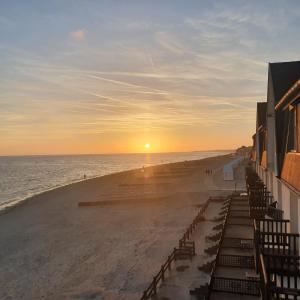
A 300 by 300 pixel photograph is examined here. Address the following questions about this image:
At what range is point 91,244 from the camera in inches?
1085

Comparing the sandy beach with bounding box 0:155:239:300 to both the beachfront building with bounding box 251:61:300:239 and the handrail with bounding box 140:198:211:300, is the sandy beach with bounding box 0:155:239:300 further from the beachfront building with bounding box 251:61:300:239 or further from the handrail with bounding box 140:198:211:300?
the beachfront building with bounding box 251:61:300:239

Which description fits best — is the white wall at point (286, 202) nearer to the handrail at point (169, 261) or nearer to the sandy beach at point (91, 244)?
the handrail at point (169, 261)

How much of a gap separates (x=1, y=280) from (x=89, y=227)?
12.4 meters

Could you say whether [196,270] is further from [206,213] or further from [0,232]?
[0,232]

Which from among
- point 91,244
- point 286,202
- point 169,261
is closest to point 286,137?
point 286,202

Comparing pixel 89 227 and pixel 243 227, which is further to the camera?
pixel 89 227

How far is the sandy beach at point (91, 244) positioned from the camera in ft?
64.3

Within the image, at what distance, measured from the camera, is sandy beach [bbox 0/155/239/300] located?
19594 mm

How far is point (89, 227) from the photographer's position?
33406 millimetres

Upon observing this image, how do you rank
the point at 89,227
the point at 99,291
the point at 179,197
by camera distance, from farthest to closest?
the point at 179,197 → the point at 89,227 → the point at 99,291

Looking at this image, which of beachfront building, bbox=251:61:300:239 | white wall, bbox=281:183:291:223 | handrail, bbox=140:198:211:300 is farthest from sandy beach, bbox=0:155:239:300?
beachfront building, bbox=251:61:300:239

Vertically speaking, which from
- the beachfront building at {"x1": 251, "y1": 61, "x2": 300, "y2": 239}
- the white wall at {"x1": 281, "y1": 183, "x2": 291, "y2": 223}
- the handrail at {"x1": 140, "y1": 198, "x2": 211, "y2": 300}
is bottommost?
the handrail at {"x1": 140, "y1": 198, "x2": 211, "y2": 300}

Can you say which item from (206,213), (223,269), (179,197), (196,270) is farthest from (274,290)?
(179,197)

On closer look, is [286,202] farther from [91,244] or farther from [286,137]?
[91,244]
